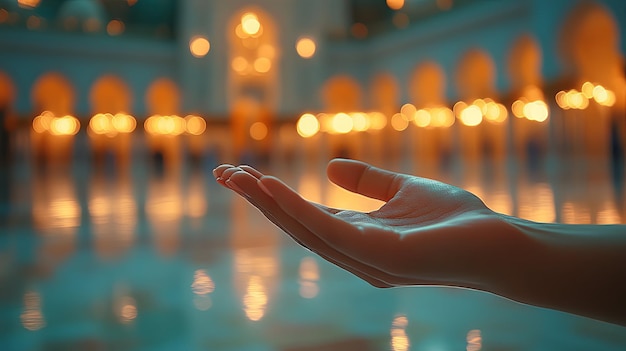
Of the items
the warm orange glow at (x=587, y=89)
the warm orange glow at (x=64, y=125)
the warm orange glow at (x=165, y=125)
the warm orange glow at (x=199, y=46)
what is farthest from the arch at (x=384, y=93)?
the warm orange glow at (x=64, y=125)

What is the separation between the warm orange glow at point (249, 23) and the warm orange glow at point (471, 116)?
9419 millimetres

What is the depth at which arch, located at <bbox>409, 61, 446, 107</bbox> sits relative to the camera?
22.6m

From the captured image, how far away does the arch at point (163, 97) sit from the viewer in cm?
2478

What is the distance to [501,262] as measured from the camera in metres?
1.44

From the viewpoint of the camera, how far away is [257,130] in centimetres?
2530

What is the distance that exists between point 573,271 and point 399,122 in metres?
23.0

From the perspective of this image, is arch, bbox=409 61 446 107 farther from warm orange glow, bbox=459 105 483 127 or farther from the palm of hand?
the palm of hand

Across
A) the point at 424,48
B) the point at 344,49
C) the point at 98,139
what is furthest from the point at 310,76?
the point at 98,139

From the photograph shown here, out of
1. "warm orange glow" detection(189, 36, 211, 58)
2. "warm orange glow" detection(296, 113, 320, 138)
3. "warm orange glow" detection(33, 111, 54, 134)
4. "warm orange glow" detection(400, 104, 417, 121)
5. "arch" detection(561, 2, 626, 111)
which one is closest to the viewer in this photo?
"arch" detection(561, 2, 626, 111)

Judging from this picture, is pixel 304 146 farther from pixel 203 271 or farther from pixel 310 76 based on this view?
pixel 203 271

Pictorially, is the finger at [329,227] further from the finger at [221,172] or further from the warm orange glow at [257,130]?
the warm orange glow at [257,130]

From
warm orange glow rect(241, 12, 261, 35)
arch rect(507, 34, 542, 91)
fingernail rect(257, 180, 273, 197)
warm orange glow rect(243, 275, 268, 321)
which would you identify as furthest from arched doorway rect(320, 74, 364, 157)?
fingernail rect(257, 180, 273, 197)

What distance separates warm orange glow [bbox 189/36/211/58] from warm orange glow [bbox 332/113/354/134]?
19.4 feet

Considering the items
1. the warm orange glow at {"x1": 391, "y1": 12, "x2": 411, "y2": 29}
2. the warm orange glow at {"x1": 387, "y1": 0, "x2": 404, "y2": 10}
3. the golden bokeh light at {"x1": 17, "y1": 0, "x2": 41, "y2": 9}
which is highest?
the warm orange glow at {"x1": 387, "y1": 0, "x2": 404, "y2": 10}
